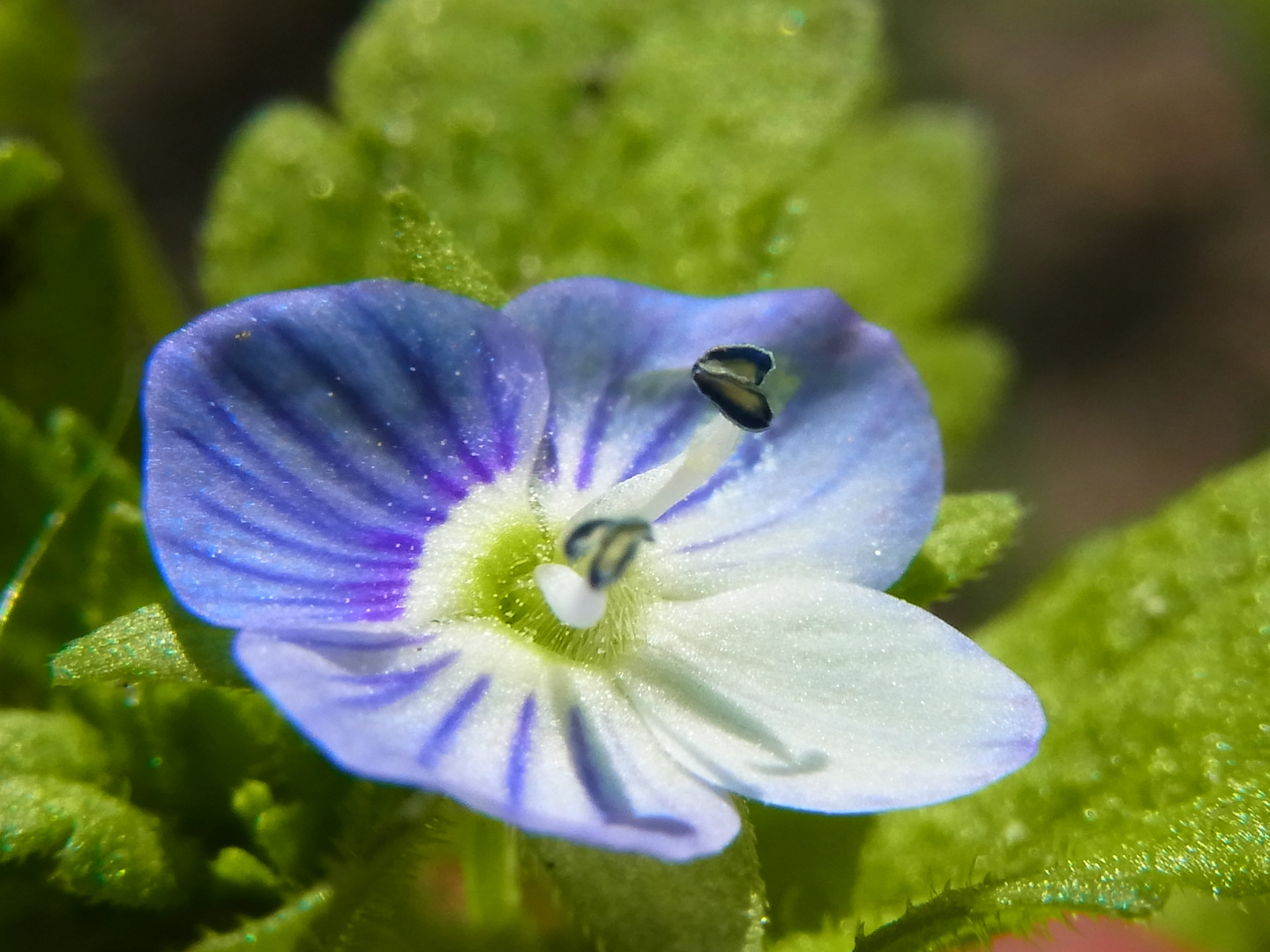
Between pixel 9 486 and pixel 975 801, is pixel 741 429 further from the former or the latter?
pixel 9 486

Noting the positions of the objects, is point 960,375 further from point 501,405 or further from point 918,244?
point 501,405

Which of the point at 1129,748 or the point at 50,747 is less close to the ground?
the point at 50,747

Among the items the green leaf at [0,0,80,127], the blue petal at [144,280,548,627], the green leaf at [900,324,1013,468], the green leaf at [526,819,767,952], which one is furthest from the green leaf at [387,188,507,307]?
the green leaf at [900,324,1013,468]

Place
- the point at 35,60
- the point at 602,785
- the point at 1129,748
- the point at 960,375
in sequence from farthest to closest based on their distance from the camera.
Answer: the point at 960,375 < the point at 35,60 < the point at 1129,748 < the point at 602,785

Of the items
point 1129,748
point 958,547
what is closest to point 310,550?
point 958,547

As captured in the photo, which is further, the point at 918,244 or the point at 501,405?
the point at 918,244

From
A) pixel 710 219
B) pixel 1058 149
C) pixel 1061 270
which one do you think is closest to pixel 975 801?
pixel 710 219

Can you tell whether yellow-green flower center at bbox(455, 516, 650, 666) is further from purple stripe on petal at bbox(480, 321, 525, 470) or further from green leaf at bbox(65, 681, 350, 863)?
green leaf at bbox(65, 681, 350, 863)
